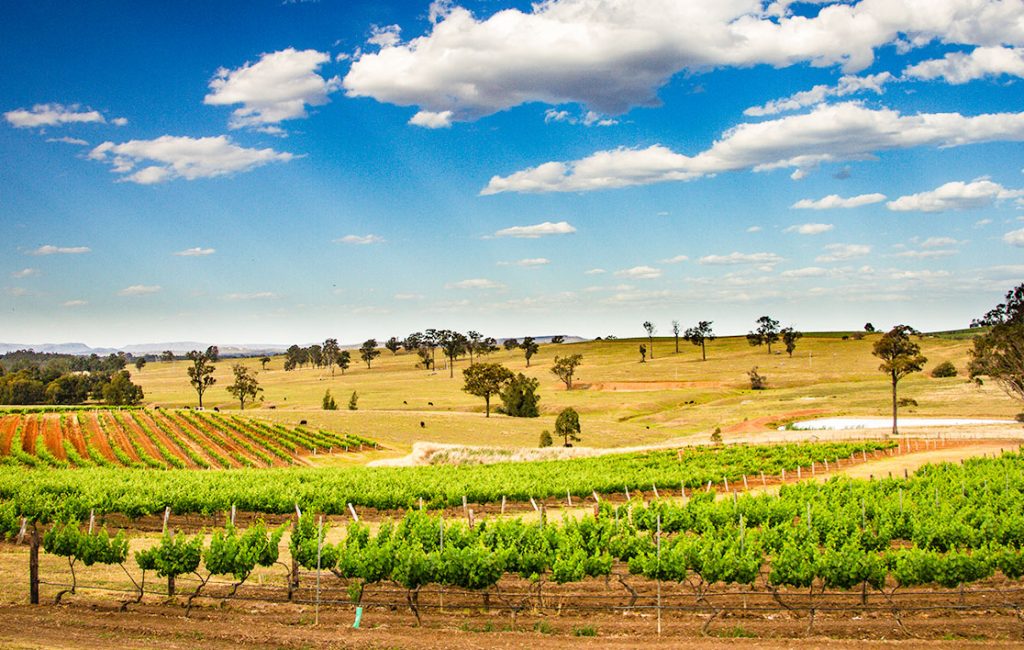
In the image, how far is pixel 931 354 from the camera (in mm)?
180500

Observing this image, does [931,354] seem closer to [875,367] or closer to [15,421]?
[875,367]

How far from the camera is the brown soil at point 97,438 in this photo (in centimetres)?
7494

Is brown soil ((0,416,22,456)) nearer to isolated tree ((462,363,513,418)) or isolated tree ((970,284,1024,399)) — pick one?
isolated tree ((462,363,513,418))

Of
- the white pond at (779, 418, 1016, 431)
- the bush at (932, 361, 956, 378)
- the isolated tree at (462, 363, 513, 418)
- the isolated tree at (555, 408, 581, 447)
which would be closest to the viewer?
the white pond at (779, 418, 1016, 431)

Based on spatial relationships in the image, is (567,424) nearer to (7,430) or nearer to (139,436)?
(139,436)

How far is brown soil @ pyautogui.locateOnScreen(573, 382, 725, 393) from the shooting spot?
155700 millimetres

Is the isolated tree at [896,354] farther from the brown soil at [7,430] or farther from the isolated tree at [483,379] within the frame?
the brown soil at [7,430]

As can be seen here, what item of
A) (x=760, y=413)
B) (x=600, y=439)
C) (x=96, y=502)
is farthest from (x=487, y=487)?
(x=760, y=413)

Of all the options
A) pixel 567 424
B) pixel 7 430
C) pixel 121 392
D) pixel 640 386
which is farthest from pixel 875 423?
pixel 121 392

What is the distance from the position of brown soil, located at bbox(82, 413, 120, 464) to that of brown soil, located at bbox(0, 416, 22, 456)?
7234 mm

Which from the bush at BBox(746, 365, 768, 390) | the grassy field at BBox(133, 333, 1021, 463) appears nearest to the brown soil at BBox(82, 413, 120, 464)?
the grassy field at BBox(133, 333, 1021, 463)

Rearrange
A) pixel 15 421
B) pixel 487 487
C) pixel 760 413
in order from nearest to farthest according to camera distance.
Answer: pixel 487 487, pixel 15 421, pixel 760 413

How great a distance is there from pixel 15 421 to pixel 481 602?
9143 cm

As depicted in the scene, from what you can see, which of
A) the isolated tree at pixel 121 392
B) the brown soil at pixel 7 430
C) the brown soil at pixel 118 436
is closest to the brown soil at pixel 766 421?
the brown soil at pixel 118 436
